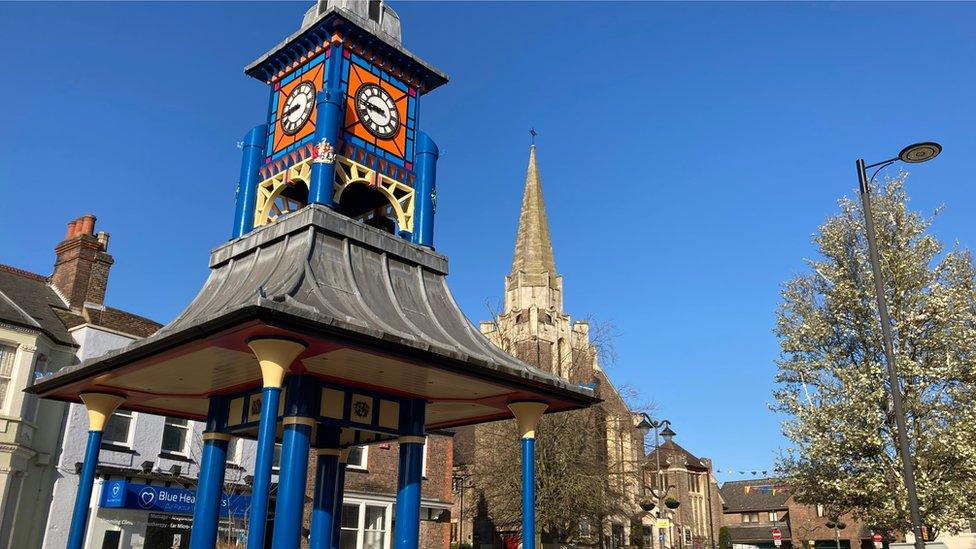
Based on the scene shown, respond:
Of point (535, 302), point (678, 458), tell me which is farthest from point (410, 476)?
point (678, 458)

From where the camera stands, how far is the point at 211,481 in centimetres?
1369

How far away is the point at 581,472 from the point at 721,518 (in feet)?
193

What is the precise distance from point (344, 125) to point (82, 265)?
1841 cm

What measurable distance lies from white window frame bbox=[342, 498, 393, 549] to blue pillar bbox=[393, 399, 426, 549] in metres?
16.9

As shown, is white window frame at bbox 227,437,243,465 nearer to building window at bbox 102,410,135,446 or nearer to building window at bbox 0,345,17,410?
building window at bbox 102,410,135,446

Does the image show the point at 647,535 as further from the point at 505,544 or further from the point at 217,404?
the point at 217,404

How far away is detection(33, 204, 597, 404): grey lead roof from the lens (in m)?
10.9

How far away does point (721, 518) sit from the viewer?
90.4m

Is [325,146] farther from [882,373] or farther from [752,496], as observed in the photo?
[752,496]

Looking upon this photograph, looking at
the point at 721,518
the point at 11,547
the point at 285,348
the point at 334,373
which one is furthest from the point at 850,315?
Result: the point at 721,518

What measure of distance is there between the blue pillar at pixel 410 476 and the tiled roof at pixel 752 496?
77478mm

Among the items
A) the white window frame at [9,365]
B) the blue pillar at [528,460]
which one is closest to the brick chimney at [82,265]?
the white window frame at [9,365]

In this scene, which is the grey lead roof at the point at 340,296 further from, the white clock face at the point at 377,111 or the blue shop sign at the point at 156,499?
the blue shop sign at the point at 156,499

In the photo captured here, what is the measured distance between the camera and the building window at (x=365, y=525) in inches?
1156
